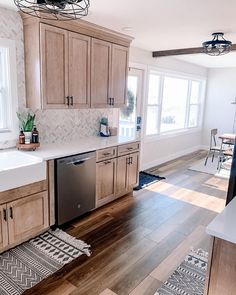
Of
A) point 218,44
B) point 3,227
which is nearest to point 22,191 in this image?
point 3,227

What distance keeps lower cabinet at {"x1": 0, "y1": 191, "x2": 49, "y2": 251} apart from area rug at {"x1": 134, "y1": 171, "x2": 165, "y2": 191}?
187cm

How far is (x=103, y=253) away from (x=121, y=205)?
3.63ft

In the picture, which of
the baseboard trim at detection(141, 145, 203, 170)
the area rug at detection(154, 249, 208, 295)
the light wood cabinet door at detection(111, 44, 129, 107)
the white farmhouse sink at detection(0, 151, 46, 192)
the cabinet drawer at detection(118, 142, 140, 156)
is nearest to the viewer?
the area rug at detection(154, 249, 208, 295)

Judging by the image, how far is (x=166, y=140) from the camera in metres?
5.91

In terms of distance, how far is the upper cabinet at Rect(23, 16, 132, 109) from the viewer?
2719 mm

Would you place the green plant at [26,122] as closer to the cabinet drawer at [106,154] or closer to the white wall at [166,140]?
the cabinet drawer at [106,154]

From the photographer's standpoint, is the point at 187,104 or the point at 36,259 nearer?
the point at 36,259

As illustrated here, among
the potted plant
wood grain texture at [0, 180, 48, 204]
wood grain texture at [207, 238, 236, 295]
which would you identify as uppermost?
the potted plant

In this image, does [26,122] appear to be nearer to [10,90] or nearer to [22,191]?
[10,90]

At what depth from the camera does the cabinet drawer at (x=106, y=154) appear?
10.4ft

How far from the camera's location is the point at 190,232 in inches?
115

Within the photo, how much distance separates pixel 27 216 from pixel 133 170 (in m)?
Result: 1.80

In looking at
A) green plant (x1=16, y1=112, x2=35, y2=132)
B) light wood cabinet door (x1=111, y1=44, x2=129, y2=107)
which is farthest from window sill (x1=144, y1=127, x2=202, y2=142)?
green plant (x1=16, y1=112, x2=35, y2=132)

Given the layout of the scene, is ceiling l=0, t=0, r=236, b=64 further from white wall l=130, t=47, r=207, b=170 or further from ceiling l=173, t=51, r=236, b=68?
ceiling l=173, t=51, r=236, b=68
